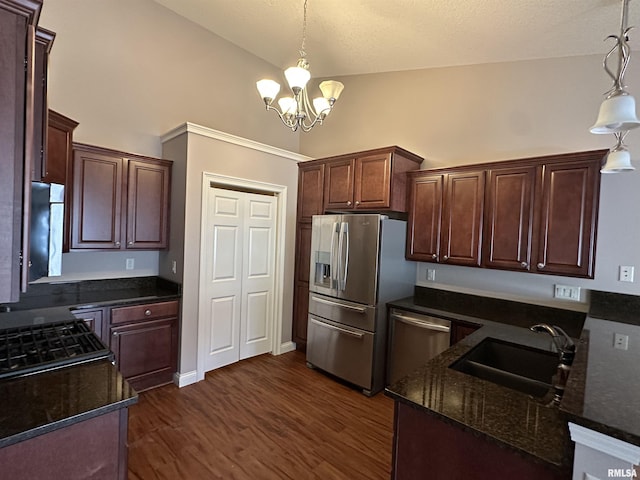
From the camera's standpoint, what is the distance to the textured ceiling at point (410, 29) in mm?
2279

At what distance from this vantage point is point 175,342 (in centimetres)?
314

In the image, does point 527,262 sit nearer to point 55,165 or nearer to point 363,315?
point 363,315

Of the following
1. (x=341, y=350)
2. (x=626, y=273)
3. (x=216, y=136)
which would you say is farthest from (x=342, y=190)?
(x=626, y=273)

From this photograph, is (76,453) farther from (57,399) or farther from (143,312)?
(143,312)

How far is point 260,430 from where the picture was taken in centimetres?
248

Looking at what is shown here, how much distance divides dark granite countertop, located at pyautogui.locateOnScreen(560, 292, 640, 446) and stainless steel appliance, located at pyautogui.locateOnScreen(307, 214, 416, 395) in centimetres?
155

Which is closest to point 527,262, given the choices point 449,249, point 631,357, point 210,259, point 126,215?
point 449,249

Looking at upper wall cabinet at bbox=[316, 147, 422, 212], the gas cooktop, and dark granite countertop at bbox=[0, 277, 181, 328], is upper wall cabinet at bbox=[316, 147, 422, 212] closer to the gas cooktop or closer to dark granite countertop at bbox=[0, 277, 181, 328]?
dark granite countertop at bbox=[0, 277, 181, 328]

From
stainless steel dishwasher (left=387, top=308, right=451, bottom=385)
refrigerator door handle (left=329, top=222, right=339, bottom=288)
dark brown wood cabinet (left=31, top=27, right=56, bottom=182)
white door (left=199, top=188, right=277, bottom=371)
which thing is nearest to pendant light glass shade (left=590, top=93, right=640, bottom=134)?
stainless steel dishwasher (left=387, top=308, right=451, bottom=385)

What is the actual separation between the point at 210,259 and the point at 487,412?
9.14ft

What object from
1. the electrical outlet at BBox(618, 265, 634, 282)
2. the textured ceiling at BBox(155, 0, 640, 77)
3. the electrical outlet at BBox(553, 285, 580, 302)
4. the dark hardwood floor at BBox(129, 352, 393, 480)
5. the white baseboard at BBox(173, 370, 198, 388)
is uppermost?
the textured ceiling at BBox(155, 0, 640, 77)

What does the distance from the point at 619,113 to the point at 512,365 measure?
152 cm

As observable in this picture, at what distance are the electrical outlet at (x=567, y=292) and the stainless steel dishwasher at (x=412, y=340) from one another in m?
0.94

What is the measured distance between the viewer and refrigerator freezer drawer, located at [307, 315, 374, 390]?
308 cm
